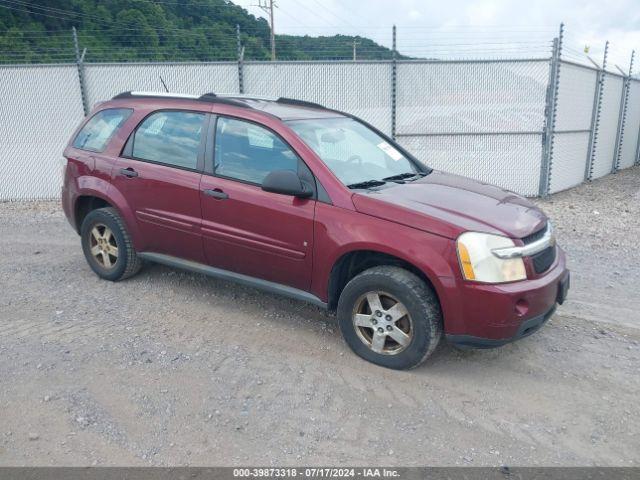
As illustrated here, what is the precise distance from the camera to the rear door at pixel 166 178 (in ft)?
14.9

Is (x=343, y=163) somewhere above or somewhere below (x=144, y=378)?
above

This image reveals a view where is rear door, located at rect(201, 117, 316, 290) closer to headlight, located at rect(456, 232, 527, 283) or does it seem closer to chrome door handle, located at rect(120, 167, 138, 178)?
chrome door handle, located at rect(120, 167, 138, 178)

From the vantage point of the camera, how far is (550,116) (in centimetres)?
917

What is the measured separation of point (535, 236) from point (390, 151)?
5.39 feet

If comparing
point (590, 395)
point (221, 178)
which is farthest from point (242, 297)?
point (590, 395)

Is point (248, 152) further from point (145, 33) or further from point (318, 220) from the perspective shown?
point (145, 33)

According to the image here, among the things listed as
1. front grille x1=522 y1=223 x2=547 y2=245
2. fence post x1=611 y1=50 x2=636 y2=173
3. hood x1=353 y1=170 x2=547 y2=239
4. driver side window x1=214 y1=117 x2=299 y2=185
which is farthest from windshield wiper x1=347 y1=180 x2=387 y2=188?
fence post x1=611 y1=50 x2=636 y2=173

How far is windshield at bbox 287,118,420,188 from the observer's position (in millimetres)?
4145

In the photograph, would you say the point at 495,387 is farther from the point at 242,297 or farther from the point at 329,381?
the point at 242,297

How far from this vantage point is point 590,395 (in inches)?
138

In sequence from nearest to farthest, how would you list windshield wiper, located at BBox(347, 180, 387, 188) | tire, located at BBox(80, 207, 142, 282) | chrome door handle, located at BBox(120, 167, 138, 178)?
windshield wiper, located at BBox(347, 180, 387, 188)
chrome door handle, located at BBox(120, 167, 138, 178)
tire, located at BBox(80, 207, 142, 282)

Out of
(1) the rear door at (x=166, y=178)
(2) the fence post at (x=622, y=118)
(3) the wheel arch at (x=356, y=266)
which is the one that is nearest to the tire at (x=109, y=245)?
(1) the rear door at (x=166, y=178)

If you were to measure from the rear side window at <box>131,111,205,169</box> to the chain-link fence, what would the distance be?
469cm

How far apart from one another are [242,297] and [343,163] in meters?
1.64
